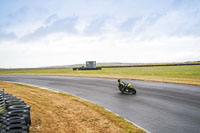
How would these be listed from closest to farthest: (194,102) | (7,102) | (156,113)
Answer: (7,102), (156,113), (194,102)

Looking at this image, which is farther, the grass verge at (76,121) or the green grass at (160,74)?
the green grass at (160,74)

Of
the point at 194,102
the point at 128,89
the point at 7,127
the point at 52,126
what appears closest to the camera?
the point at 7,127

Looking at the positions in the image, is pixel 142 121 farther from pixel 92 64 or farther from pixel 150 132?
pixel 92 64

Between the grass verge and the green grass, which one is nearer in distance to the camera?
the grass verge

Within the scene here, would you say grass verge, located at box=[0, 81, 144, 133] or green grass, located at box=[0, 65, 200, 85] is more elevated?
green grass, located at box=[0, 65, 200, 85]

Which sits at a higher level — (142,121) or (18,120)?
(18,120)

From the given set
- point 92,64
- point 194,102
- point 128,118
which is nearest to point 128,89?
point 194,102

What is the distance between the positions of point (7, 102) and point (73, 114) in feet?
9.93

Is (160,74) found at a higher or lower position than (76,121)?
higher

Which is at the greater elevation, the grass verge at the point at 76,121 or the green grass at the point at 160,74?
the green grass at the point at 160,74

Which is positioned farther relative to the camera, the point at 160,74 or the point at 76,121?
the point at 160,74

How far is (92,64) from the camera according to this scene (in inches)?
2304

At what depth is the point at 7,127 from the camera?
16.1 ft

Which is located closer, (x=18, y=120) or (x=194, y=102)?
(x=18, y=120)
